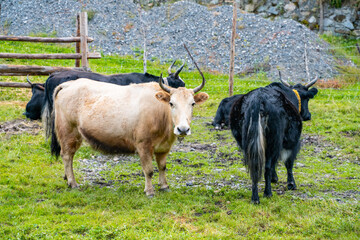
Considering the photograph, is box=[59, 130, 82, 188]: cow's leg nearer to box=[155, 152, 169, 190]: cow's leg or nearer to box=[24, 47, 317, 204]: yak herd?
box=[24, 47, 317, 204]: yak herd

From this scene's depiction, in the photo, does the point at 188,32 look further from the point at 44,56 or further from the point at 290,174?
the point at 290,174

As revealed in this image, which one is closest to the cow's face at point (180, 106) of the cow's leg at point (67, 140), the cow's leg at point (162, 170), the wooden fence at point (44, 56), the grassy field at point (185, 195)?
the cow's leg at point (162, 170)

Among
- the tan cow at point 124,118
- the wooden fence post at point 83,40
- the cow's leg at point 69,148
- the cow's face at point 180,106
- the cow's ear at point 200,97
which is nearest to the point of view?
the cow's face at point 180,106

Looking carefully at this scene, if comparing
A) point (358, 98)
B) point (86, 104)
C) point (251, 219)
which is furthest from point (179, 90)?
point (358, 98)

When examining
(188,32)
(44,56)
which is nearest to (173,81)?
(44,56)

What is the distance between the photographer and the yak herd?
18.0 ft

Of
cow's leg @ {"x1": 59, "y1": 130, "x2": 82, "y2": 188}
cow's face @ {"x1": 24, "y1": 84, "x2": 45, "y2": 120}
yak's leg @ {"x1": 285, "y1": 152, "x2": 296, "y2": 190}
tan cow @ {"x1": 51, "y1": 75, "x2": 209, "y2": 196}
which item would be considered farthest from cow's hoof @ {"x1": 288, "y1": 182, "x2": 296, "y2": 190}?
cow's face @ {"x1": 24, "y1": 84, "x2": 45, "y2": 120}

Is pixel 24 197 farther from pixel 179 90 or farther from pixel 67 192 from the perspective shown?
pixel 179 90

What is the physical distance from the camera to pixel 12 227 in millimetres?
4531

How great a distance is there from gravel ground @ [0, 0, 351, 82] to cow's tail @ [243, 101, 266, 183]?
11.8 meters

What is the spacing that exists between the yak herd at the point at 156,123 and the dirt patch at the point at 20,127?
269 cm

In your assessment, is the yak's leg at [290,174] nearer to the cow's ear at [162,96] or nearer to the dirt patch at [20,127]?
the cow's ear at [162,96]

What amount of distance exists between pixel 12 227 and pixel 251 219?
283 centimetres

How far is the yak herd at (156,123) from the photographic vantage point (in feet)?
18.0
